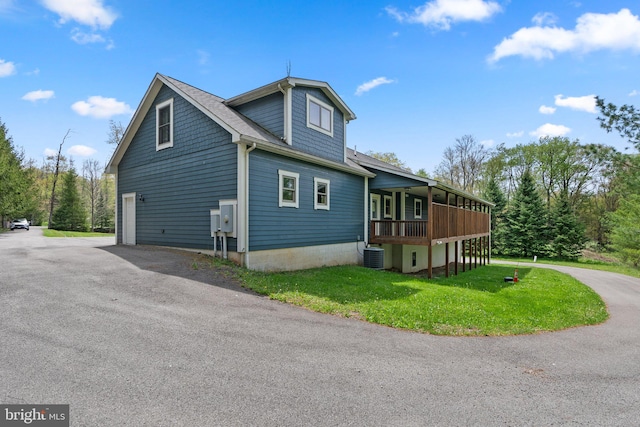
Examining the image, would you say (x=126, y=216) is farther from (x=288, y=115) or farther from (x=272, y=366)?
(x=272, y=366)

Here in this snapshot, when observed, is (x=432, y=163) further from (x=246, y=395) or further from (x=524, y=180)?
(x=246, y=395)

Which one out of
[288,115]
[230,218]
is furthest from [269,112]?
[230,218]

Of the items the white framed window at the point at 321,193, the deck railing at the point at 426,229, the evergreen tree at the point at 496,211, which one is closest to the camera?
the white framed window at the point at 321,193

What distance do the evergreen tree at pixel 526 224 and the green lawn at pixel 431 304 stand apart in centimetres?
2119

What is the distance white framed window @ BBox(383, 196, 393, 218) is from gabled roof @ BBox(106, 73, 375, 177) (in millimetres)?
2908

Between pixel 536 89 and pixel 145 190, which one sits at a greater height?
pixel 536 89

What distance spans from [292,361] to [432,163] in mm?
42444

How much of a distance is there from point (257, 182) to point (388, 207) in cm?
949

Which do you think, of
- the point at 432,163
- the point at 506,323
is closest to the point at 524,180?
the point at 432,163

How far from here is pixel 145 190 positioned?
13031mm

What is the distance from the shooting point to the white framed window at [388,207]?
17.3 metres

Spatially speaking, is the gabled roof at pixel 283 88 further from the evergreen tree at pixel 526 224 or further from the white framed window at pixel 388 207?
the evergreen tree at pixel 526 224

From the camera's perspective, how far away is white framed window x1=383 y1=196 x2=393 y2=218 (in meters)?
17.3

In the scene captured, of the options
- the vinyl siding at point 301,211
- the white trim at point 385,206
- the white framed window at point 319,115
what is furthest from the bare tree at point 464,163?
the white framed window at point 319,115
